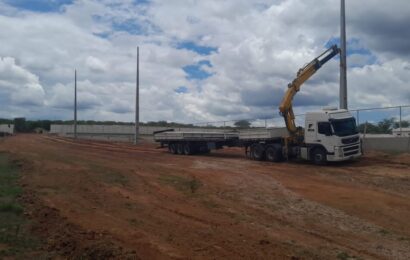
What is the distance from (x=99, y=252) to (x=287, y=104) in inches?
989

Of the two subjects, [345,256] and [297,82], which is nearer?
[345,256]

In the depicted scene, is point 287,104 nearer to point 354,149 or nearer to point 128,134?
point 354,149

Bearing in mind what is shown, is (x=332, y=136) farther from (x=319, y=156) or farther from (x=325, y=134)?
(x=319, y=156)

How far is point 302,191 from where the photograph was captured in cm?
1902

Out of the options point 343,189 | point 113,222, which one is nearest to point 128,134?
point 343,189

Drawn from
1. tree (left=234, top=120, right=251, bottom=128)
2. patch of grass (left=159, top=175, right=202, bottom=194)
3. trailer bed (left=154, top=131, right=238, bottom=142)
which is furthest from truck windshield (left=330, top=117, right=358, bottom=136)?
tree (left=234, top=120, right=251, bottom=128)

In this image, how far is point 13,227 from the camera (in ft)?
35.9

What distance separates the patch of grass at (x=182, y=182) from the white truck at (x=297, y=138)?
998 cm

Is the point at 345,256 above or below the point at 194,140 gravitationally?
below

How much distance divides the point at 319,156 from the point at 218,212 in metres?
16.3

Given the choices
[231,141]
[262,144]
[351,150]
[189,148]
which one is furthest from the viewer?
[189,148]

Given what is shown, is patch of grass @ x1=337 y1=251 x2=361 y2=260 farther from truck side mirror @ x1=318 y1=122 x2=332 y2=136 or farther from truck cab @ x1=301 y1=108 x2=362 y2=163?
truck side mirror @ x1=318 y1=122 x2=332 y2=136

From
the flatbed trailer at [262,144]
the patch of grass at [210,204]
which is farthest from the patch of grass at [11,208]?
the flatbed trailer at [262,144]

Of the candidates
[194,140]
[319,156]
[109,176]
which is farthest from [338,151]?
[194,140]
